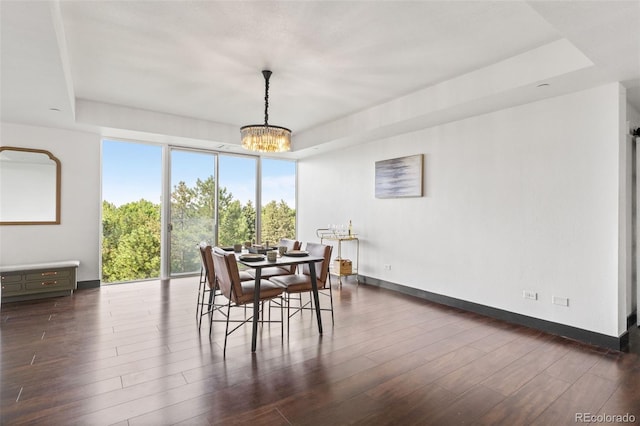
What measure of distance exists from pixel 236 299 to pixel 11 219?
412 centimetres

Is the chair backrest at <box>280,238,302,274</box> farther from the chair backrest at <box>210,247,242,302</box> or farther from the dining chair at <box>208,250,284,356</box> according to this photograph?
the chair backrest at <box>210,247,242,302</box>

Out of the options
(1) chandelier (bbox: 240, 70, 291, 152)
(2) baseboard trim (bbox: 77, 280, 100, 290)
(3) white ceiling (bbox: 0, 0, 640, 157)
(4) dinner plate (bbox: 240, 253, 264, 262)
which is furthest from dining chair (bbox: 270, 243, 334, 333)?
(2) baseboard trim (bbox: 77, 280, 100, 290)

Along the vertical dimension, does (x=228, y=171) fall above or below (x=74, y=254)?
above

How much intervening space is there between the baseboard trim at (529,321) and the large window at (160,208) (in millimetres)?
3699

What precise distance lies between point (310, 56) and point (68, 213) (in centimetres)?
459

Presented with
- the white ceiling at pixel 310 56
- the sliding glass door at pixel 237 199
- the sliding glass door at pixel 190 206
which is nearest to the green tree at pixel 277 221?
the sliding glass door at pixel 237 199

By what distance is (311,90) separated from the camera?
4.21 metres

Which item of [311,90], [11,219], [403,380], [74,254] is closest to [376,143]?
[311,90]

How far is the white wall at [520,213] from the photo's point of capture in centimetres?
318

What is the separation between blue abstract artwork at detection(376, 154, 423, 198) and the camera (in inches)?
195

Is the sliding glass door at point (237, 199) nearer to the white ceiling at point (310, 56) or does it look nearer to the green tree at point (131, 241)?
the green tree at point (131, 241)

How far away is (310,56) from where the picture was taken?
326cm

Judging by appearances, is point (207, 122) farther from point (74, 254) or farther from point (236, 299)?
point (236, 299)

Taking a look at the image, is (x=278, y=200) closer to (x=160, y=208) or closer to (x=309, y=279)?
(x=160, y=208)
